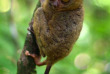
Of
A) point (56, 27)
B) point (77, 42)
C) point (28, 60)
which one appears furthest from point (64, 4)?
point (77, 42)

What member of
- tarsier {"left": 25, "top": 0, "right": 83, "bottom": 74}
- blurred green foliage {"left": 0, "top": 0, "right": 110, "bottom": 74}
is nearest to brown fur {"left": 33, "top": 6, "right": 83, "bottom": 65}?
tarsier {"left": 25, "top": 0, "right": 83, "bottom": 74}

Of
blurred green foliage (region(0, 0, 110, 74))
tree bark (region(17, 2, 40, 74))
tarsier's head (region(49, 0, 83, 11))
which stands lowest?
tree bark (region(17, 2, 40, 74))

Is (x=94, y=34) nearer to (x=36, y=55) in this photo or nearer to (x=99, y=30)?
(x=99, y=30)

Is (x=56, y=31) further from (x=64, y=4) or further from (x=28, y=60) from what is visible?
(x=28, y=60)

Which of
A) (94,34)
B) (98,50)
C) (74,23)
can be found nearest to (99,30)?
(94,34)

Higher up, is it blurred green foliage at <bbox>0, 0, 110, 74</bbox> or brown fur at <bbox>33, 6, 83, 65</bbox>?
blurred green foliage at <bbox>0, 0, 110, 74</bbox>

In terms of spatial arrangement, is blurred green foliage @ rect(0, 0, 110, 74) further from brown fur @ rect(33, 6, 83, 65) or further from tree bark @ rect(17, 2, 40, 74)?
brown fur @ rect(33, 6, 83, 65)
